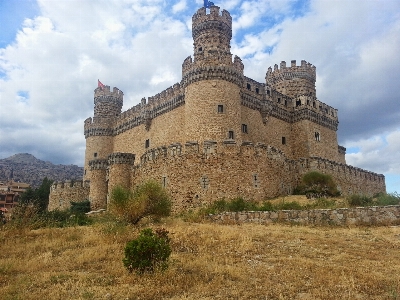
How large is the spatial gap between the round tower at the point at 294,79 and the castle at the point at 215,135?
0.09 meters

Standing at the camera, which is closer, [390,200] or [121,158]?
[390,200]

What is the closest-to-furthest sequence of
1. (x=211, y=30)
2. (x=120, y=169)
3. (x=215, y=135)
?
(x=215, y=135)
(x=120, y=169)
(x=211, y=30)

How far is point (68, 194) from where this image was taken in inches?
1275

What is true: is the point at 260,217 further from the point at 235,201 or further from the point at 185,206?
the point at 185,206

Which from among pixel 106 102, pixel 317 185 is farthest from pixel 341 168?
pixel 106 102

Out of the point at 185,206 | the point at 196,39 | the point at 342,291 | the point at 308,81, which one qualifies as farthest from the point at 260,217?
the point at 308,81

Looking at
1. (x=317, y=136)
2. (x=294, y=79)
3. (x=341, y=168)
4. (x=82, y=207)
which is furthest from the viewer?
(x=294, y=79)

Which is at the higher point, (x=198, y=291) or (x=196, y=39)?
(x=196, y=39)

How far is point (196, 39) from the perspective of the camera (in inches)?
1080

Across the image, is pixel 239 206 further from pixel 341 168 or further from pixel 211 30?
pixel 341 168

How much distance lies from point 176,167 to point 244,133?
8.45 m

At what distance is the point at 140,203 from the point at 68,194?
65.8 feet

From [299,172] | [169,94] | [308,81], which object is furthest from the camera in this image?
[308,81]

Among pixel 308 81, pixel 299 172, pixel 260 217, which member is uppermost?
pixel 308 81
